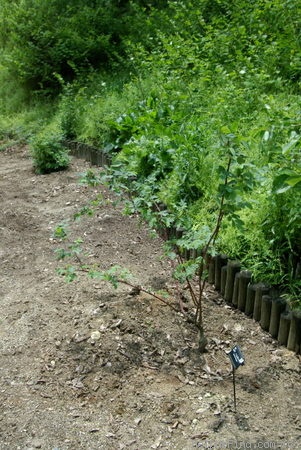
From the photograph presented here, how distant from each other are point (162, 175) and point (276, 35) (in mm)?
3110

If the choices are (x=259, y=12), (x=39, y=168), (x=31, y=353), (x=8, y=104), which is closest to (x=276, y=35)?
(x=259, y=12)

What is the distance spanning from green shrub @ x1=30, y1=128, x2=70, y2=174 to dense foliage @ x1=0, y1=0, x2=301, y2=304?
0.07 metres

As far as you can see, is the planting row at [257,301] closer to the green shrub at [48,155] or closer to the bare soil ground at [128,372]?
the bare soil ground at [128,372]

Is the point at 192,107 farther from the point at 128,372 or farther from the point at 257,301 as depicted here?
the point at 128,372

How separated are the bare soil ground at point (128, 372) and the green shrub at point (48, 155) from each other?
112 inches

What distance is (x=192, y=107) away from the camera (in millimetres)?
5426

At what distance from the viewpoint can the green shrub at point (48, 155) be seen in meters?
6.62

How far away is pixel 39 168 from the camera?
678cm

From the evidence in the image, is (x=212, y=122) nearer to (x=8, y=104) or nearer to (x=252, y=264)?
(x=252, y=264)

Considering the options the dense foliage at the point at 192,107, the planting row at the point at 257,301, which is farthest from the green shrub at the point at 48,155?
the planting row at the point at 257,301

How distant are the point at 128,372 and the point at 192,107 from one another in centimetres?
347

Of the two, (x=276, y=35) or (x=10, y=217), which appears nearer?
(x=10, y=217)

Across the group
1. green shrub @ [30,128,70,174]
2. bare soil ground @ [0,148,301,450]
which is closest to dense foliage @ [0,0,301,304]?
green shrub @ [30,128,70,174]

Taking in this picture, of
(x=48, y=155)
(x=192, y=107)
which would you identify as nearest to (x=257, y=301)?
(x=192, y=107)
